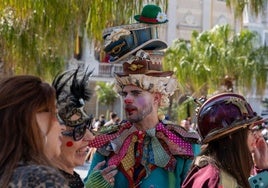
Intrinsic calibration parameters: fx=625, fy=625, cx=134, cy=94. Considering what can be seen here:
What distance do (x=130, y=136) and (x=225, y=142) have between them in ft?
3.01

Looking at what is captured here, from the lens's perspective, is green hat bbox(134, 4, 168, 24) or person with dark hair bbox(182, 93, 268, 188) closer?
person with dark hair bbox(182, 93, 268, 188)

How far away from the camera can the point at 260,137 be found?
344cm

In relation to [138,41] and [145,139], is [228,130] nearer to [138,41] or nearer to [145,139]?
[145,139]

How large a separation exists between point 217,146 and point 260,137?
310mm

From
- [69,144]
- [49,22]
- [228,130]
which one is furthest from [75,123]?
[49,22]

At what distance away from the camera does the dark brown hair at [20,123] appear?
7.55 feet

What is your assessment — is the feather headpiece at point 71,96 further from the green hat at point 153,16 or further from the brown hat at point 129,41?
the green hat at point 153,16

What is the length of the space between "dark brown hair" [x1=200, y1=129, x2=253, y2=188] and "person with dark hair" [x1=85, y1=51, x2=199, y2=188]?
0.65 meters

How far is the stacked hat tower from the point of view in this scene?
4.15 metres

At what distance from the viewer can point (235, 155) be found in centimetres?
320

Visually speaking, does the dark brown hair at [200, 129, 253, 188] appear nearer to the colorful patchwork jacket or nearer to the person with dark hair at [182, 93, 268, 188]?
the person with dark hair at [182, 93, 268, 188]

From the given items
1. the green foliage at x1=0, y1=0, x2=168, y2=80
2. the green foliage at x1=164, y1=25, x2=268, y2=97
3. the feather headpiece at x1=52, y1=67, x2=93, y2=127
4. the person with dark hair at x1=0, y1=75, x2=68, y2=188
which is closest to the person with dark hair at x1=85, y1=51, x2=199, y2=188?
the feather headpiece at x1=52, y1=67, x2=93, y2=127

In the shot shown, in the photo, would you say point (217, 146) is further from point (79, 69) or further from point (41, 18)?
point (41, 18)

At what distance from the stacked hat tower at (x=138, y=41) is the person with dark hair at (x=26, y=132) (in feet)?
5.73
